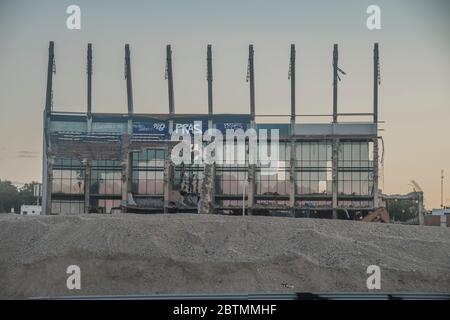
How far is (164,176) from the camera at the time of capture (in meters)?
71.6

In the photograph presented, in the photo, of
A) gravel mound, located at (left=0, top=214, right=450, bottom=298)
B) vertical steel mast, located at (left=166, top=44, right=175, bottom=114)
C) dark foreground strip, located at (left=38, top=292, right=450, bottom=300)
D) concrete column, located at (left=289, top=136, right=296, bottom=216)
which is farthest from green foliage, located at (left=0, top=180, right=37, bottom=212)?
dark foreground strip, located at (left=38, top=292, right=450, bottom=300)

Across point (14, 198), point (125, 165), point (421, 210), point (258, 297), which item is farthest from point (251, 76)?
point (258, 297)

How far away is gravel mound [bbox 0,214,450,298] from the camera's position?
30.4 meters

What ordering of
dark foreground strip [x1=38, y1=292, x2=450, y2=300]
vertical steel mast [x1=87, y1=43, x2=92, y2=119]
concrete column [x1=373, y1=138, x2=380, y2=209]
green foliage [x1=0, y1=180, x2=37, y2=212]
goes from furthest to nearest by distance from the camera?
green foliage [x1=0, y1=180, x2=37, y2=212] < vertical steel mast [x1=87, y1=43, x2=92, y2=119] < concrete column [x1=373, y1=138, x2=380, y2=209] < dark foreground strip [x1=38, y1=292, x2=450, y2=300]

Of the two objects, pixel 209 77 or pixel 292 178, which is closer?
pixel 292 178

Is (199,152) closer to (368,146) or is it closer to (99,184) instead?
(99,184)

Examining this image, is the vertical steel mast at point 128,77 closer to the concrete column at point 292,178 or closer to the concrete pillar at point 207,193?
the concrete pillar at point 207,193

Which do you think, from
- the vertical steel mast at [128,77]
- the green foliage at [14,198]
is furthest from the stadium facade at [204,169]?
the green foliage at [14,198]

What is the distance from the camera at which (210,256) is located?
33594 mm

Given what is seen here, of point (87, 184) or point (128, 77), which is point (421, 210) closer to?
point (87, 184)

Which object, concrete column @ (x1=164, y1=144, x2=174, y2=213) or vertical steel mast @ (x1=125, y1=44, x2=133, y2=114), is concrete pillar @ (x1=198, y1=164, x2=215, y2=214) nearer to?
concrete column @ (x1=164, y1=144, x2=174, y2=213)

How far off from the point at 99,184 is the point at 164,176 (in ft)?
27.5

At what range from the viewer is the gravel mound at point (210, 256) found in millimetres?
30391
